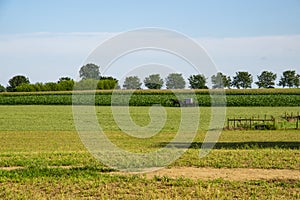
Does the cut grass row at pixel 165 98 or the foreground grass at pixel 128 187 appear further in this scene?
the cut grass row at pixel 165 98

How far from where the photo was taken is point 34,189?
13469mm

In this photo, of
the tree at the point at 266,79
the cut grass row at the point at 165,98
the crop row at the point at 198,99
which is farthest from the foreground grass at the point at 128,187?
the tree at the point at 266,79

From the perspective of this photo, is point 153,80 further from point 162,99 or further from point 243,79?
point 243,79

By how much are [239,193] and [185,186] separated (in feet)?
4.85

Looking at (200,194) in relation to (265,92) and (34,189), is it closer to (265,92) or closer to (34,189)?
(34,189)

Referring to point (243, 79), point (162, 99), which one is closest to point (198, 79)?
point (162, 99)

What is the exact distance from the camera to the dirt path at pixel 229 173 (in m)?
15.1

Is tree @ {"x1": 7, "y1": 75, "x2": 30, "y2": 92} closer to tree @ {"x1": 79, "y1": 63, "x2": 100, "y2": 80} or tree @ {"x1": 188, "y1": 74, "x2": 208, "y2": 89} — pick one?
tree @ {"x1": 188, "y1": 74, "x2": 208, "y2": 89}

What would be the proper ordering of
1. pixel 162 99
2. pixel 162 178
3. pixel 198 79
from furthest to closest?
pixel 162 99 < pixel 198 79 < pixel 162 178

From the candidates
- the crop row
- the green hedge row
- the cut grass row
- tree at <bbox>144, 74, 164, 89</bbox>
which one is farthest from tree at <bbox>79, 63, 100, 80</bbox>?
the crop row

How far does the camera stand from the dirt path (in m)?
15.1

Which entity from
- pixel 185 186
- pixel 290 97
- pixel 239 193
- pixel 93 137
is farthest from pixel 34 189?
pixel 290 97

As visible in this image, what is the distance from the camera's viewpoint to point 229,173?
619 inches

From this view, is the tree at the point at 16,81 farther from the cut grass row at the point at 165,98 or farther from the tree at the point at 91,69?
the tree at the point at 91,69
